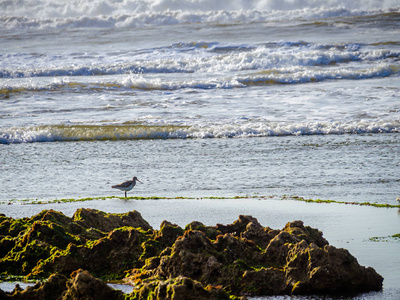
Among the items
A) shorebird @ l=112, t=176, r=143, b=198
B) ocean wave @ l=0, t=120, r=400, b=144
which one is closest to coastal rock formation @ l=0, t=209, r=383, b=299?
shorebird @ l=112, t=176, r=143, b=198

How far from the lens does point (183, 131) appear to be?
15.7 metres

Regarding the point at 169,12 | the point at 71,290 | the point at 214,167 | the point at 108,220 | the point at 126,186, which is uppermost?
the point at 169,12

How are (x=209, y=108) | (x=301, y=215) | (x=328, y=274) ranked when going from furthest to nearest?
(x=209, y=108)
(x=301, y=215)
(x=328, y=274)

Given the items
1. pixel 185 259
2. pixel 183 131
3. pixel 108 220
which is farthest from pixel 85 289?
pixel 183 131

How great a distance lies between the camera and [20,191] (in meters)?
10.2

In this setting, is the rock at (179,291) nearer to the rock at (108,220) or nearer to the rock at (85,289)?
the rock at (85,289)

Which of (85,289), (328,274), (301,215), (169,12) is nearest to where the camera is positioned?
(85,289)

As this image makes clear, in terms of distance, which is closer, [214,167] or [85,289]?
[85,289]

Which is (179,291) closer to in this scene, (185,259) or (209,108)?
(185,259)

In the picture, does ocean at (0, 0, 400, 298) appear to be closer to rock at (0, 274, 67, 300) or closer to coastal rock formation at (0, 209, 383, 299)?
→ coastal rock formation at (0, 209, 383, 299)

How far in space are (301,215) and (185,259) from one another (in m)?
3.17

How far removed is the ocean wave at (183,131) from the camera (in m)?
15.2

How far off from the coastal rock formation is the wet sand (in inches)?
26.1

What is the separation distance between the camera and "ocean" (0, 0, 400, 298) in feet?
34.5
